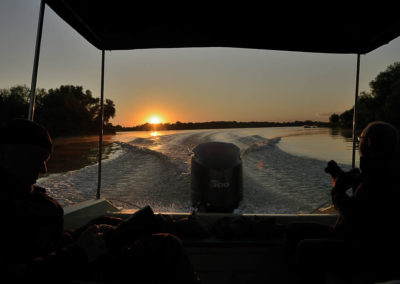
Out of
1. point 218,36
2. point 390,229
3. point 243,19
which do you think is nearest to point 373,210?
point 390,229

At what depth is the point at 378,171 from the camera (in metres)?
1.10

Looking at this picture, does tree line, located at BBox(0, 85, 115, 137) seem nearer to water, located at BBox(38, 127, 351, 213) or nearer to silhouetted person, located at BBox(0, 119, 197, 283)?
water, located at BBox(38, 127, 351, 213)

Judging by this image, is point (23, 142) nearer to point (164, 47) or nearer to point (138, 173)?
point (164, 47)


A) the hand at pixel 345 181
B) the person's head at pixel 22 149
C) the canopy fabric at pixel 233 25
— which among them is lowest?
the hand at pixel 345 181

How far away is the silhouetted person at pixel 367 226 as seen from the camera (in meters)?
1.06

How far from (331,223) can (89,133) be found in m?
51.7

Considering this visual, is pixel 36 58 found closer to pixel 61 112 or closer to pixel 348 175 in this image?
pixel 348 175

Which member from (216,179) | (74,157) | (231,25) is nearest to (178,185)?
(216,179)

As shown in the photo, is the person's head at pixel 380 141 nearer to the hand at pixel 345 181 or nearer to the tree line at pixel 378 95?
the hand at pixel 345 181

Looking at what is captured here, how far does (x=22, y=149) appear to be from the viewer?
83 cm

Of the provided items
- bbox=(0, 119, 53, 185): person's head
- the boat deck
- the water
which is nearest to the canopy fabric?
bbox=(0, 119, 53, 185): person's head

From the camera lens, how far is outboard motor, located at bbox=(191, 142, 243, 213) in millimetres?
2230

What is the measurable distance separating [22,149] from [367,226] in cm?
134

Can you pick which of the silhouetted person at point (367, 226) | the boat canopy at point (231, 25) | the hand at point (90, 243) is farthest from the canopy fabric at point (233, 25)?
the hand at point (90, 243)
